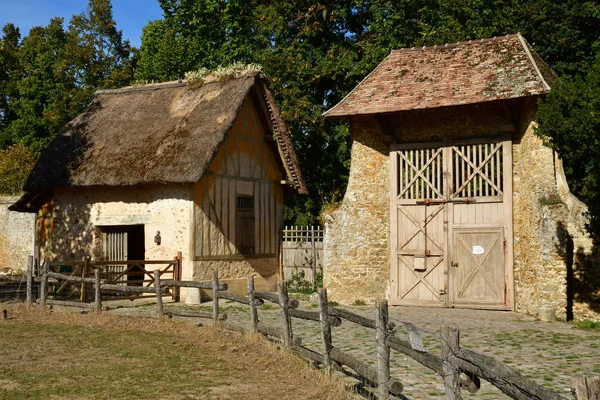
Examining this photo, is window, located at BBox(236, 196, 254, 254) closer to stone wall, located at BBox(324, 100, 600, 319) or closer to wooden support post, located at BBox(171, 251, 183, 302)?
wooden support post, located at BBox(171, 251, 183, 302)

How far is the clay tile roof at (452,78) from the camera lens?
1606cm

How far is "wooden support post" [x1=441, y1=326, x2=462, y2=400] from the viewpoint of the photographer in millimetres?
6050

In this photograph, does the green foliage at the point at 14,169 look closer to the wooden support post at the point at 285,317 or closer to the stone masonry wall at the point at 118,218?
the stone masonry wall at the point at 118,218

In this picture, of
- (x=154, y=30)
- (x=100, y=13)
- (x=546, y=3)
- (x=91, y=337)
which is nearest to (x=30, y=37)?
(x=100, y=13)

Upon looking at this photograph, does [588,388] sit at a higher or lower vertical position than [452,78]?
lower

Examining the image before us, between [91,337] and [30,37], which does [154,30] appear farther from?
[91,337]

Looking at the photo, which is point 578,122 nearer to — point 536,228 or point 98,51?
point 536,228

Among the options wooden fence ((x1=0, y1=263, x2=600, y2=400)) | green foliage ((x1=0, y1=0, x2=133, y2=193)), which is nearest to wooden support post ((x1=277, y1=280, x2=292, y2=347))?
wooden fence ((x1=0, y1=263, x2=600, y2=400))

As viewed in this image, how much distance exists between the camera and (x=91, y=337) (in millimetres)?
12633

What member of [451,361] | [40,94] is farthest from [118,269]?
[40,94]

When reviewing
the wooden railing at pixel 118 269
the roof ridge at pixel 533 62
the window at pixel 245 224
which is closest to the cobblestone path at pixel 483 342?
the wooden railing at pixel 118 269

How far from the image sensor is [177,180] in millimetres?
18453

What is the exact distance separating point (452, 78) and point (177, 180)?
23.8 ft

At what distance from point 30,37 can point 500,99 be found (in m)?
31.8
